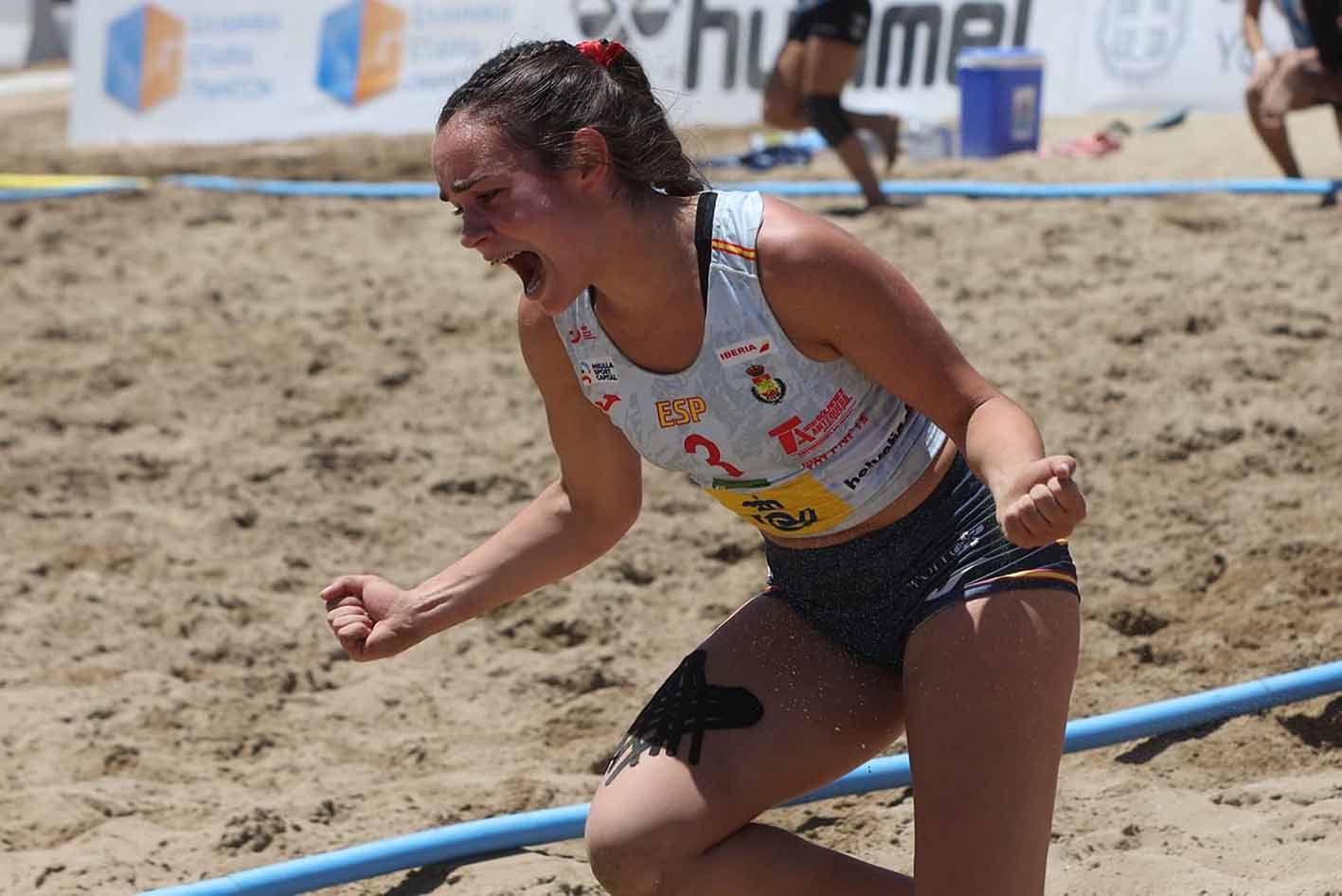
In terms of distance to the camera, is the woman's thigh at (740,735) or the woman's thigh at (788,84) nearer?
the woman's thigh at (740,735)

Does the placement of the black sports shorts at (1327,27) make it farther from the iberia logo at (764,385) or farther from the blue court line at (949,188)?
the iberia logo at (764,385)

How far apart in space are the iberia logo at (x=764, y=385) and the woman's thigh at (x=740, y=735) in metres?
0.41

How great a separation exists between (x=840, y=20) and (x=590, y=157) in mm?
5186

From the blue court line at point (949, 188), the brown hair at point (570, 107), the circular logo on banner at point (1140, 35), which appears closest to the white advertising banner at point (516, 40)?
the circular logo on banner at point (1140, 35)

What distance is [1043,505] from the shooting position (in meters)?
1.94

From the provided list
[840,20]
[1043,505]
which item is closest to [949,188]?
[840,20]

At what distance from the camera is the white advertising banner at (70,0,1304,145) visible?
9.54 m

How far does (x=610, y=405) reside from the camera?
7.92 ft

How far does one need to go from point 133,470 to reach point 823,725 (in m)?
3.36

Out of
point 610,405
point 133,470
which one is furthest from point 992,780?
point 133,470

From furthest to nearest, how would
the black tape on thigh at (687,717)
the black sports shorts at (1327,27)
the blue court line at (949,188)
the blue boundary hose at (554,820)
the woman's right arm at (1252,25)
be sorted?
the woman's right arm at (1252,25) → the blue court line at (949,188) → the black sports shorts at (1327,27) → the blue boundary hose at (554,820) → the black tape on thigh at (687,717)

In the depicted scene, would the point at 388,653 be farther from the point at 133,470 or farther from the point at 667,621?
the point at 133,470

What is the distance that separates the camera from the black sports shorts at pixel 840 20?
7145 millimetres

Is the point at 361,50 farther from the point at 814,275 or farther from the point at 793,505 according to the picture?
the point at 814,275
